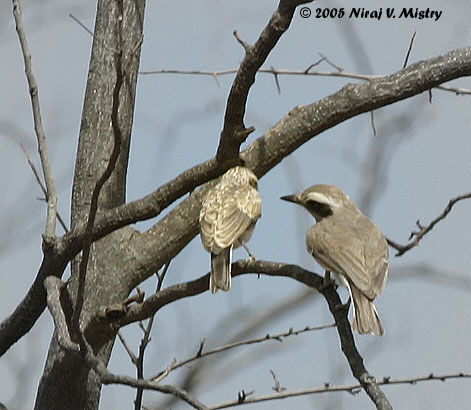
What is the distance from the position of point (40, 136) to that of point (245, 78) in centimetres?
120

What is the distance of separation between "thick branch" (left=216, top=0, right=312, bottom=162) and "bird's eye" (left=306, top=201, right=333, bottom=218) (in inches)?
58.3

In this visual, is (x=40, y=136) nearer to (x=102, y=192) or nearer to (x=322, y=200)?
(x=102, y=192)

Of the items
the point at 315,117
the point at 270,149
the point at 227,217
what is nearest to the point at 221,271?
the point at 227,217

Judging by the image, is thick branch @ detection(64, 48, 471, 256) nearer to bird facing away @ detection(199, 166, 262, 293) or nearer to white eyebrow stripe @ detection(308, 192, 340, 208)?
bird facing away @ detection(199, 166, 262, 293)

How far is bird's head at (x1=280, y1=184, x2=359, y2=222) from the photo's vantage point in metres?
5.96

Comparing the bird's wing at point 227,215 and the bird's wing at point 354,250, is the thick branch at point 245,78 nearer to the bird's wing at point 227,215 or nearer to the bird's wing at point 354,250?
the bird's wing at point 227,215

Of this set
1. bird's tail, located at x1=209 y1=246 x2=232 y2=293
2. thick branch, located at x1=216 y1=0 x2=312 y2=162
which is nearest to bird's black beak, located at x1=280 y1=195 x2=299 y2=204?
bird's tail, located at x1=209 y1=246 x2=232 y2=293

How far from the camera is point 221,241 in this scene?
18.0ft

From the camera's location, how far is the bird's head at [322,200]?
596cm

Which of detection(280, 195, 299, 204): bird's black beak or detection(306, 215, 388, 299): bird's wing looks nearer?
detection(306, 215, 388, 299): bird's wing

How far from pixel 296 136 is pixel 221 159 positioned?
513mm

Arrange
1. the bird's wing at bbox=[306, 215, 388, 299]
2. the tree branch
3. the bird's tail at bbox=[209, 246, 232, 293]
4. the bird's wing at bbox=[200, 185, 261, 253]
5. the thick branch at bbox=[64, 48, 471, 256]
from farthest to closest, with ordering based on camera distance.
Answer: the bird's wing at bbox=[200, 185, 261, 253] → the bird's wing at bbox=[306, 215, 388, 299] → the bird's tail at bbox=[209, 246, 232, 293] → the thick branch at bbox=[64, 48, 471, 256] → the tree branch

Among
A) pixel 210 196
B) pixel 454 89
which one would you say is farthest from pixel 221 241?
pixel 454 89

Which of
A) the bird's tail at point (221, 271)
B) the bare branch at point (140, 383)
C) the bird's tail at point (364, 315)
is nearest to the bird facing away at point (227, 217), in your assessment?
the bird's tail at point (221, 271)
